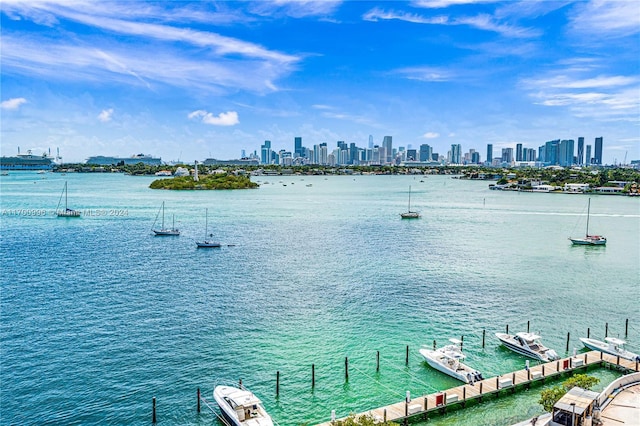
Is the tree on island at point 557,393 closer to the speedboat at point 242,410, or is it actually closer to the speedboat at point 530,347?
the speedboat at point 530,347

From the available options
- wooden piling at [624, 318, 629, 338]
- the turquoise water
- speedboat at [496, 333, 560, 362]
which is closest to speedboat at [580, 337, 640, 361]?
the turquoise water

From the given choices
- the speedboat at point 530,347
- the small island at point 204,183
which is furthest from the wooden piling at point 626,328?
the small island at point 204,183

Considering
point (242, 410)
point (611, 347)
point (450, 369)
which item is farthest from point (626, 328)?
point (242, 410)

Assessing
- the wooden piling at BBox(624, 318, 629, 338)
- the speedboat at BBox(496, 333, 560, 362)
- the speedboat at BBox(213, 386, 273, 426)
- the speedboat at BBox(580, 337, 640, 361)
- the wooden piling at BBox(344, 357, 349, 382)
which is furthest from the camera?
the wooden piling at BBox(624, 318, 629, 338)

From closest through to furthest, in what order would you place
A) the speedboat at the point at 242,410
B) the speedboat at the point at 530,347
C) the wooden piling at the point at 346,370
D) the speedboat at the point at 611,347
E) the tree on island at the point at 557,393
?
1. the tree on island at the point at 557,393
2. the speedboat at the point at 242,410
3. the wooden piling at the point at 346,370
4. the speedboat at the point at 611,347
5. the speedboat at the point at 530,347

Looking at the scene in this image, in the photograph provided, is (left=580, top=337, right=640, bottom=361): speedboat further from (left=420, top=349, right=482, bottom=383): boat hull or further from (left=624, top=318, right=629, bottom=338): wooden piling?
(left=420, top=349, right=482, bottom=383): boat hull

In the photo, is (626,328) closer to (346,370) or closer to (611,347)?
(611,347)
